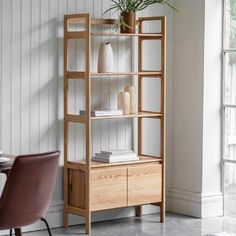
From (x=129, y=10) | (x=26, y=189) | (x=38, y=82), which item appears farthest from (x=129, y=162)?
(x=26, y=189)

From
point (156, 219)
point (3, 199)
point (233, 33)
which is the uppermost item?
point (233, 33)

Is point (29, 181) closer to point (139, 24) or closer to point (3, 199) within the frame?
point (3, 199)

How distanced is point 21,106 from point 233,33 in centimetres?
197

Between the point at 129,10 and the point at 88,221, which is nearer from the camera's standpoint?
the point at 88,221

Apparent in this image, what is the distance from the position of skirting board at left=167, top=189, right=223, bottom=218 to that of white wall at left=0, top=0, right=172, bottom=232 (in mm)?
901

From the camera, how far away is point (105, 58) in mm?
5453

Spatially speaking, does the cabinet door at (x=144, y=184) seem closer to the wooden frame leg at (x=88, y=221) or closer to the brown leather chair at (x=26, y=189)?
the wooden frame leg at (x=88, y=221)

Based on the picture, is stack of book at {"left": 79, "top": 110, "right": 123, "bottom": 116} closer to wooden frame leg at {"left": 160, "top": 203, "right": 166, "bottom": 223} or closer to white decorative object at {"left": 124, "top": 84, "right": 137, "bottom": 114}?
white decorative object at {"left": 124, "top": 84, "right": 137, "bottom": 114}

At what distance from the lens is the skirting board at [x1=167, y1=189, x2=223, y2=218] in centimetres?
598

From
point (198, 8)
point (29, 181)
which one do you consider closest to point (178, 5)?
point (198, 8)

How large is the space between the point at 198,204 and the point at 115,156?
98cm

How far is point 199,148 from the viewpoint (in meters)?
6.00

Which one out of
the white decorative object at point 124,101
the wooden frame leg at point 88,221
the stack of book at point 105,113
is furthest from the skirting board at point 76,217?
the white decorative object at point 124,101

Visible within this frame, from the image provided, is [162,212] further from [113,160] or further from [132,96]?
[132,96]
